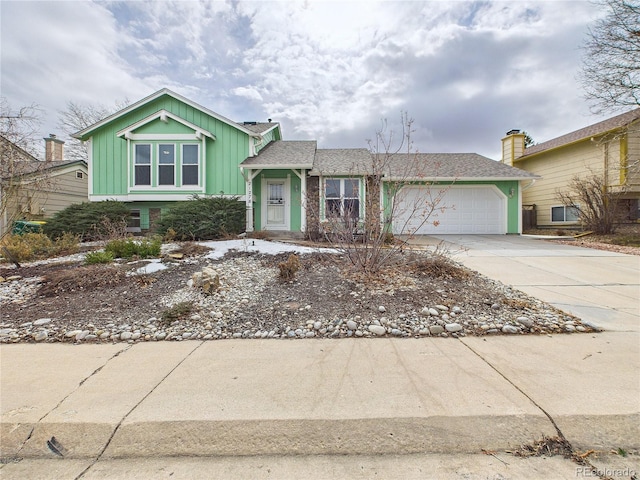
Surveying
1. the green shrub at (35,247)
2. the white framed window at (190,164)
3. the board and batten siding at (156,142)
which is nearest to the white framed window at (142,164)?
the board and batten siding at (156,142)

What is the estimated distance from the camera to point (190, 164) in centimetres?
1237

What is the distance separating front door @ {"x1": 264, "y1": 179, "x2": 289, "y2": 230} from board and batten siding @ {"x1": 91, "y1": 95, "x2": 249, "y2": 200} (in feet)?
3.92

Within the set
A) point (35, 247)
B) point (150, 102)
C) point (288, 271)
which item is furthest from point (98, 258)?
point (150, 102)

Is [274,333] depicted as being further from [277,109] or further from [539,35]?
[277,109]

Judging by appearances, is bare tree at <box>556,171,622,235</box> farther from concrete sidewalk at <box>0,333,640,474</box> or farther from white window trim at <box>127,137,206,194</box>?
white window trim at <box>127,137,206,194</box>

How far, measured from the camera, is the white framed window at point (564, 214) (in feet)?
47.7

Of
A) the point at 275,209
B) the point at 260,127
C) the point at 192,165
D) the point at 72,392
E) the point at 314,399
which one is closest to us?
the point at 314,399

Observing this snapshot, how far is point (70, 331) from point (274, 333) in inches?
95.3

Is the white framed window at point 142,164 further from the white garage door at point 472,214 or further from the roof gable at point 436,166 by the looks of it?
the white garage door at point 472,214

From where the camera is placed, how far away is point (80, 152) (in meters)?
22.7

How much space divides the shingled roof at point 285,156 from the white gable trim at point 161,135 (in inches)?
89.6

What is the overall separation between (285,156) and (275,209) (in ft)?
7.40

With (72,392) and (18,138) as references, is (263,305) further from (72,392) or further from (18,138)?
(18,138)

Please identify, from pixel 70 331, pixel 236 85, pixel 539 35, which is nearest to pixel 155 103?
pixel 236 85
